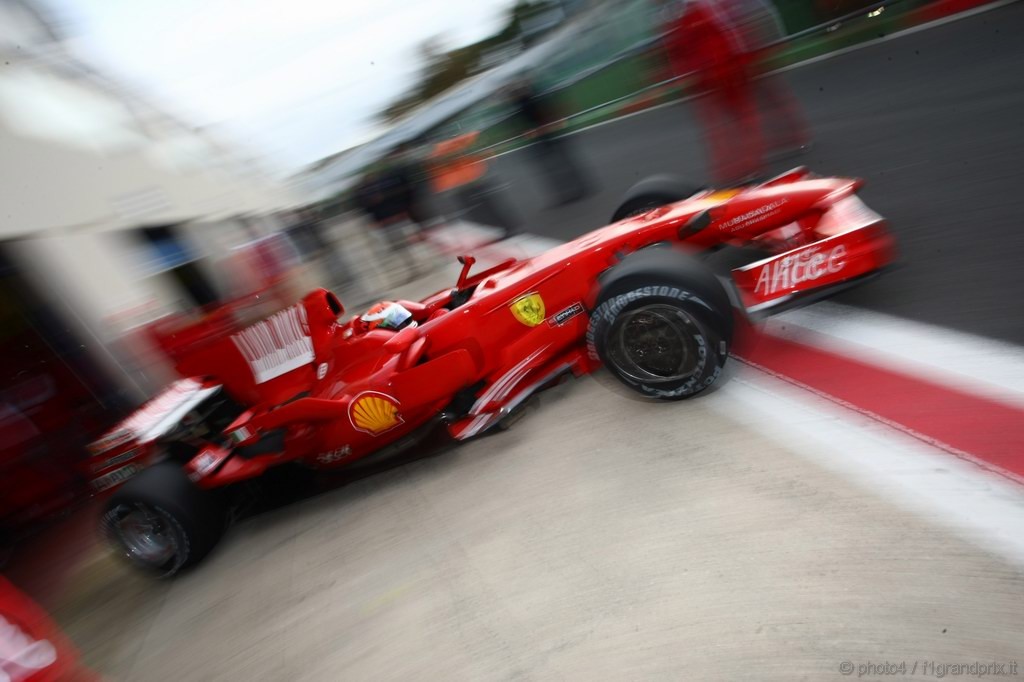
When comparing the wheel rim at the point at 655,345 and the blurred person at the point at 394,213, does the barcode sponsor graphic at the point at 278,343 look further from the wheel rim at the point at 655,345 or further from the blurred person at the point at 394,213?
the blurred person at the point at 394,213

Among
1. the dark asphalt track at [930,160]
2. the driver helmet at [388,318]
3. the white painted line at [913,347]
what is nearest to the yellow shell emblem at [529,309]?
the driver helmet at [388,318]

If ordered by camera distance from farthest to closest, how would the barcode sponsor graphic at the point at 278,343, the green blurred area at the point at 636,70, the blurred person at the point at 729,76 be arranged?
1. the green blurred area at the point at 636,70
2. the blurred person at the point at 729,76
3. the barcode sponsor graphic at the point at 278,343

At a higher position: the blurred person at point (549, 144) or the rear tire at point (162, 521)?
the blurred person at point (549, 144)

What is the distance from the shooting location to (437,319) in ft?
9.32

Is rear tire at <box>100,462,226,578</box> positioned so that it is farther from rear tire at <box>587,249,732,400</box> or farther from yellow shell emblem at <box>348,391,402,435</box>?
rear tire at <box>587,249,732,400</box>

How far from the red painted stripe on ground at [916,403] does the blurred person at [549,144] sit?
4807 mm

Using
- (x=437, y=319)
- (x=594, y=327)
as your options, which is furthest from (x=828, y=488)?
(x=437, y=319)

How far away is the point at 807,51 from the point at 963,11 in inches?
75.9

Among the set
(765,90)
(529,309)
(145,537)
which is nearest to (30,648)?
(145,537)

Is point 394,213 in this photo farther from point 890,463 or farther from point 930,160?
point 890,463

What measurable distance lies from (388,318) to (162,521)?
1.58 meters

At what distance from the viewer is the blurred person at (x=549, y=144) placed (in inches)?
252

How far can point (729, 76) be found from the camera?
417cm

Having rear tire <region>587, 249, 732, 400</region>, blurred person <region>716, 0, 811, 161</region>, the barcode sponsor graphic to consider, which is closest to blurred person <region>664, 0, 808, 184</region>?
blurred person <region>716, 0, 811, 161</region>
